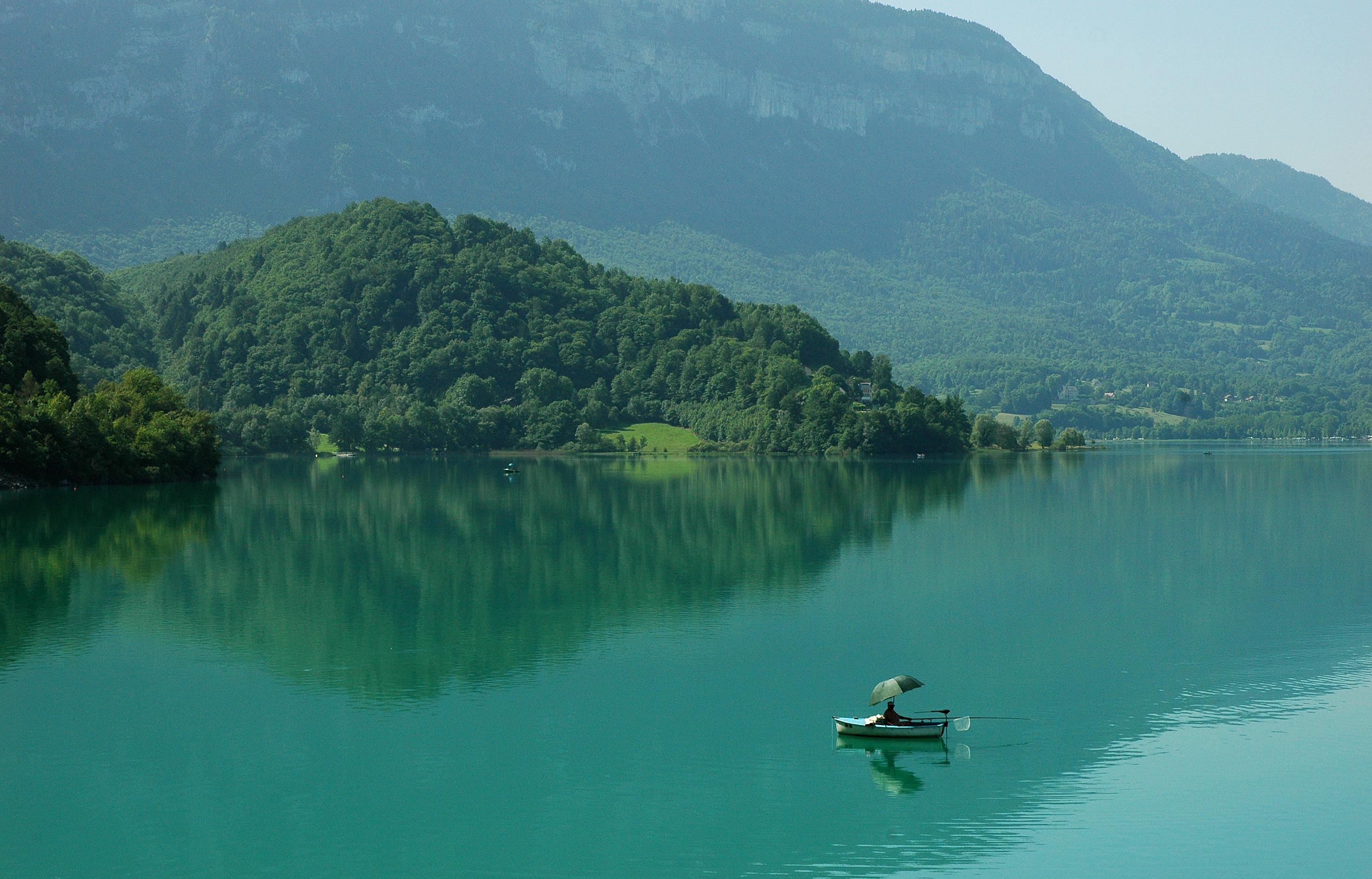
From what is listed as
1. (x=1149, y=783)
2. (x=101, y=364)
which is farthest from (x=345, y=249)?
(x=1149, y=783)

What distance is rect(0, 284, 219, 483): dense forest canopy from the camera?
242ft

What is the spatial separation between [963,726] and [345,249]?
187131mm

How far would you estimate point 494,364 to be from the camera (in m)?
182

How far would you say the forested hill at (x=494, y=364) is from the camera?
157 metres

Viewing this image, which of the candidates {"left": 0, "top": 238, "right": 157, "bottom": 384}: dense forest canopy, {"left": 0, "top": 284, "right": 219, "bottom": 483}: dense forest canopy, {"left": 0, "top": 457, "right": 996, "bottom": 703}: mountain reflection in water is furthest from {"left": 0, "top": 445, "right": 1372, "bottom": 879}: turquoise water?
{"left": 0, "top": 238, "right": 157, "bottom": 384}: dense forest canopy

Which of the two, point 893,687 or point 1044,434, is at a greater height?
point 1044,434

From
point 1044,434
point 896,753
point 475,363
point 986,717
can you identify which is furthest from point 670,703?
point 475,363

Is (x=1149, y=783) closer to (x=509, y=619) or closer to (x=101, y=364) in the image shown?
(x=509, y=619)

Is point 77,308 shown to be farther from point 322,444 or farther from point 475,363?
point 475,363

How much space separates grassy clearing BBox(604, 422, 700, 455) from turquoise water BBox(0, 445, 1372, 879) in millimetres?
110859

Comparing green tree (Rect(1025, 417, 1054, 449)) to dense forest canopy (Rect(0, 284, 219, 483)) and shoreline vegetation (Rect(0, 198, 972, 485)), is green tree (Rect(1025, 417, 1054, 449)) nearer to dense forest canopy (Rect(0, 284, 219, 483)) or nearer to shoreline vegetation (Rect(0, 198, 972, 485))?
shoreline vegetation (Rect(0, 198, 972, 485))

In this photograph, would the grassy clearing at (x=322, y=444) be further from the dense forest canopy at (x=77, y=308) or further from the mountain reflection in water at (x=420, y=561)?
the mountain reflection in water at (x=420, y=561)

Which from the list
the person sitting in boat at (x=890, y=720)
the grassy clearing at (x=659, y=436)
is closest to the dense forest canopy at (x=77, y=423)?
the person sitting in boat at (x=890, y=720)

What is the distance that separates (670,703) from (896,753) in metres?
5.09
